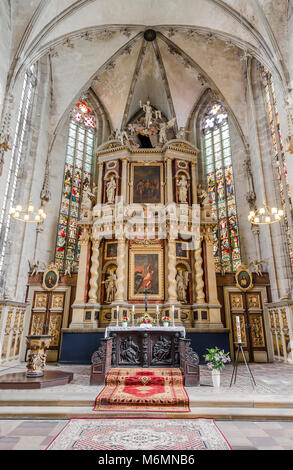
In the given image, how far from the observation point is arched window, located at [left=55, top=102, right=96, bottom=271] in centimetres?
1583

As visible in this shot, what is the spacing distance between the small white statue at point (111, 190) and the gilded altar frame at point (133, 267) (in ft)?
9.18

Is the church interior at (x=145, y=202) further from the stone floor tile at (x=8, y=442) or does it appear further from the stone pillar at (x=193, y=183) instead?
the stone floor tile at (x=8, y=442)

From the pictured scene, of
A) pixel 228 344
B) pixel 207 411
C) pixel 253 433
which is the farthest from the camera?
pixel 228 344

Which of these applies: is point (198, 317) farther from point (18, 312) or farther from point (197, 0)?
point (197, 0)

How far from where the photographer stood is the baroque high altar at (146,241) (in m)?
12.3

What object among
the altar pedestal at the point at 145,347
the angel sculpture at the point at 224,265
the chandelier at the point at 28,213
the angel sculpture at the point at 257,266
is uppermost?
the chandelier at the point at 28,213

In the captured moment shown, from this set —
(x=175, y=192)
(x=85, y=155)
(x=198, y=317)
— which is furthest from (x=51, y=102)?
(x=198, y=317)

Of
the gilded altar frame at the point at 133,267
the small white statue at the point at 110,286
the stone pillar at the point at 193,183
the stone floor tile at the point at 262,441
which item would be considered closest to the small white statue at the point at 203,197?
the stone pillar at the point at 193,183

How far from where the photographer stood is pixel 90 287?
42.2ft

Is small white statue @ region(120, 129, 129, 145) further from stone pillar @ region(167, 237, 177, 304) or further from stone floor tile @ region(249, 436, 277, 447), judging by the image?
stone floor tile @ region(249, 436, 277, 447)

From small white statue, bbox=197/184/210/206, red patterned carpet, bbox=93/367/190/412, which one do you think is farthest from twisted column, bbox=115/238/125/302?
red patterned carpet, bbox=93/367/190/412

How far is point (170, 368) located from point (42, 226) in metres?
9.97

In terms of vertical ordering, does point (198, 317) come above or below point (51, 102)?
below

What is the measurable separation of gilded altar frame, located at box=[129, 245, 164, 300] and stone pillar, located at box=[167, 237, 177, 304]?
1.28ft
